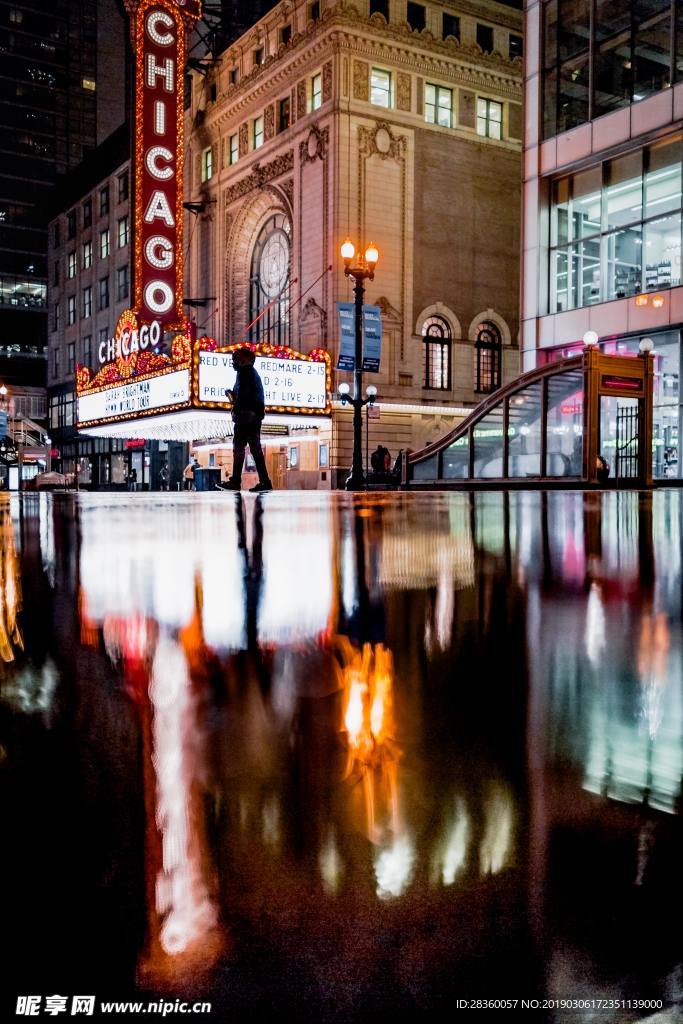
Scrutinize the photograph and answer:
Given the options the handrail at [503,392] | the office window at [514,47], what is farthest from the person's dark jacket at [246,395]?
the office window at [514,47]

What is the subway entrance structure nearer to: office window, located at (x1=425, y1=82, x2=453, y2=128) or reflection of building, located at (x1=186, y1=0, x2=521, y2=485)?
reflection of building, located at (x1=186, y1=0, x2=521, y2=485)

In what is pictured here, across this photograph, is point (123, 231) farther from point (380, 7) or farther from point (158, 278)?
point (380, 7)

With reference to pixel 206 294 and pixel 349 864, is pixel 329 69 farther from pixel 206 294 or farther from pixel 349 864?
pixel 349 864

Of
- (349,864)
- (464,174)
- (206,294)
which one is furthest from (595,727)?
(206,294)

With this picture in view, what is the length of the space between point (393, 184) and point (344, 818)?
134 feet

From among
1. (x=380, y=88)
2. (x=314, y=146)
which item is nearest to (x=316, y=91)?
(x=314, y=146)

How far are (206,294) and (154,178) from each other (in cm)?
1159

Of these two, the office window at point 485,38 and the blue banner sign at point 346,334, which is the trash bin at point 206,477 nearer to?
the blue banner sign at point 346,334

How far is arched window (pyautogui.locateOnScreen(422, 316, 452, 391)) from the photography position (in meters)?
39.3

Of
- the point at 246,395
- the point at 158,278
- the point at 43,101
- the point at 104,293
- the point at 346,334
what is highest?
the point at 43,101

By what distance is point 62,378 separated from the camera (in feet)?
222

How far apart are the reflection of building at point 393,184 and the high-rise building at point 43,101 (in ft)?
153

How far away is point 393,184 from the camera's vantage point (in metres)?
38.3

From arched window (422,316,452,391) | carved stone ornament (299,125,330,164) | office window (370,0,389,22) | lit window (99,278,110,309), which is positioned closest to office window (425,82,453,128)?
office window (370,0,389,22)
